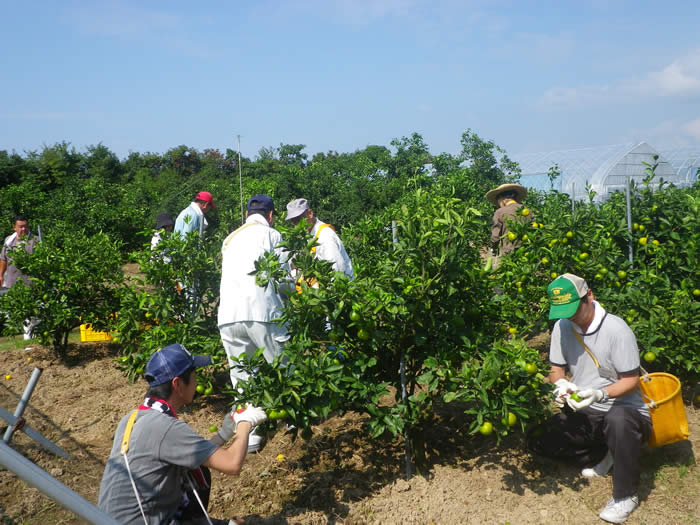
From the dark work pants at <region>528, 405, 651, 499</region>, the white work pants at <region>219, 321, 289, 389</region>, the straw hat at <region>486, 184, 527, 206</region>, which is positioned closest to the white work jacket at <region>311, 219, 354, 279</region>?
the white work pants at <region>219, 321, 289, 389</region>

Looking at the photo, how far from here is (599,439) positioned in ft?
11.0

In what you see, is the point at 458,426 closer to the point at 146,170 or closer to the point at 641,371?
the point at 641,371

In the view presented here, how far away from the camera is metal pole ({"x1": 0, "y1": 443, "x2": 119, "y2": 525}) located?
1535 millimetres

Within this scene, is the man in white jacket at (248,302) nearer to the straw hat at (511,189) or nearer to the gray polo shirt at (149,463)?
the gray polo shirt at (149,463)

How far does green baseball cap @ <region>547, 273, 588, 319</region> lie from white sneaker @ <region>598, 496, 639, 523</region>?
3.29ft

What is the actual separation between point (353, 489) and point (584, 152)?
2297 cm

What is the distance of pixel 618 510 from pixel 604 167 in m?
20.5

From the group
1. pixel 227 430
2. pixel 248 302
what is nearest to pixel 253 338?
pixel 248 302

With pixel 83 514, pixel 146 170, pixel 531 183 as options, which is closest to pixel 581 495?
pixel 83 514

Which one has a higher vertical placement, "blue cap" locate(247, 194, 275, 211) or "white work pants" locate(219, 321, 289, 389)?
"blue cap" locate(247, 194, 275, 211)

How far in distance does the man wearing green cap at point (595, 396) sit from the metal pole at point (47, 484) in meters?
2.39

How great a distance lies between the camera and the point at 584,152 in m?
23.5

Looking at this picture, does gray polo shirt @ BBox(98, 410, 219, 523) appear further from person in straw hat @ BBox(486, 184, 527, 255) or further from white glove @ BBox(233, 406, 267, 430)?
person in straw hat @ BBox(486, 184, 527, 255)

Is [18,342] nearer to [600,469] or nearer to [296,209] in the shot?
[296,209]
